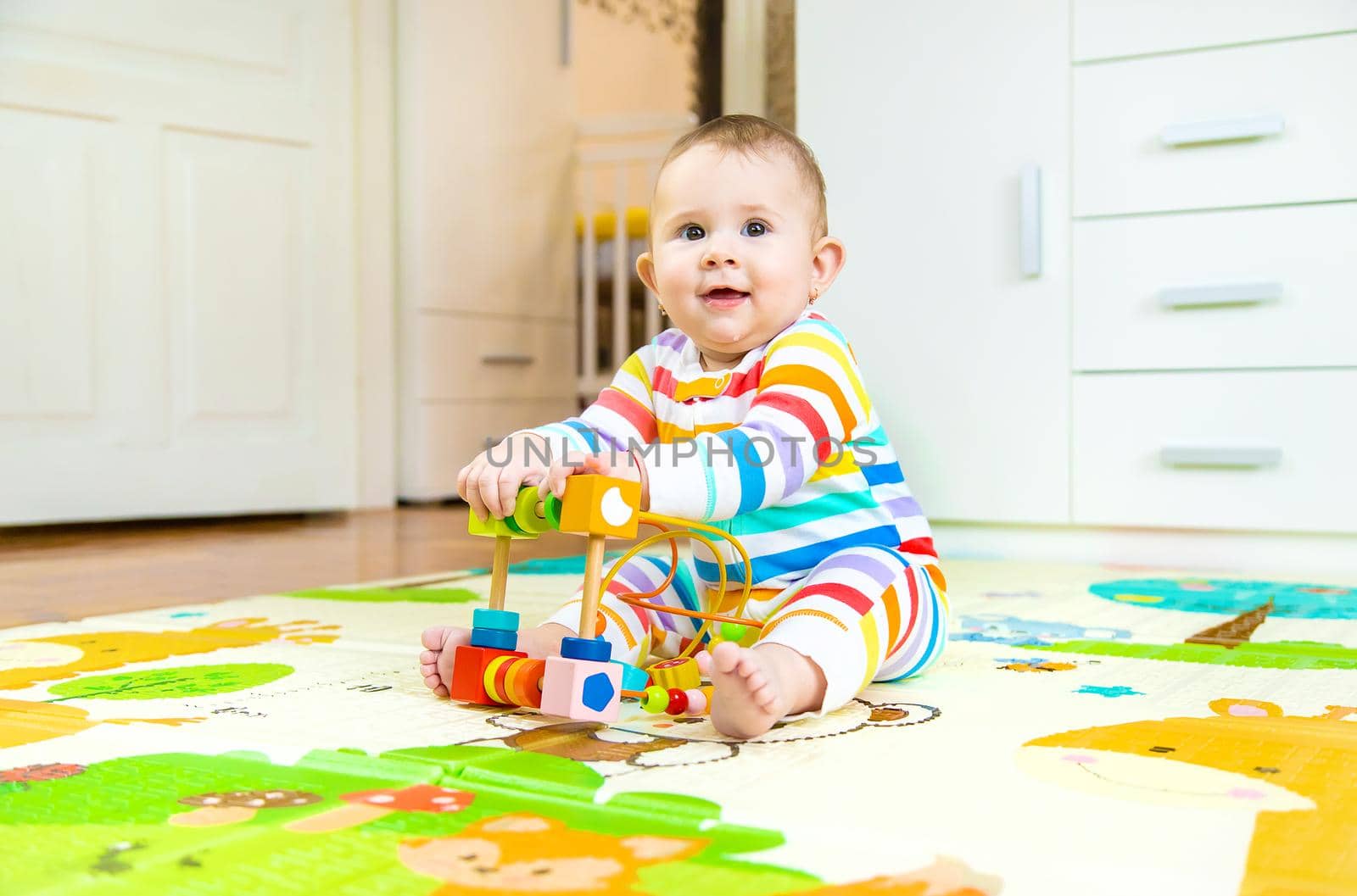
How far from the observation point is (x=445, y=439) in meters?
3.04

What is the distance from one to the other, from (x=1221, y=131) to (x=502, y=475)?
1367mm

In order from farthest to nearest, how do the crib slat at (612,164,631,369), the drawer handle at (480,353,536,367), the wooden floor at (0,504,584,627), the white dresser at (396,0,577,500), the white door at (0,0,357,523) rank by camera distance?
the crib slat at (612,164,631,369)
the drawer handle at (480,353,536,367)
the white dresser at (396,0,577,500)
the white door at (0,0,357,523)
the wooden floor at (0,504,584,627)

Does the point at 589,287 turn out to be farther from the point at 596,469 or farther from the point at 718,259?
the point at 596,469

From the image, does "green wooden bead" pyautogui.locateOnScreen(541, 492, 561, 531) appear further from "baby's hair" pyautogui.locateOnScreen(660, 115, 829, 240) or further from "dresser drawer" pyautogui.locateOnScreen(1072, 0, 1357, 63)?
"dresser drawer" pyautogui.locateOnScreen(1072, 0, 1357, 63)

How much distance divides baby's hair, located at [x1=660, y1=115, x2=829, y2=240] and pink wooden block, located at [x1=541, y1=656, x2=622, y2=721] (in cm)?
41

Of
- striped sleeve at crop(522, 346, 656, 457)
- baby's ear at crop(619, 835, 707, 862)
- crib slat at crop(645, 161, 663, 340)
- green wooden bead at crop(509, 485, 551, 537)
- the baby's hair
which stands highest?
crib slat at crop(645, 161, 663, 340)

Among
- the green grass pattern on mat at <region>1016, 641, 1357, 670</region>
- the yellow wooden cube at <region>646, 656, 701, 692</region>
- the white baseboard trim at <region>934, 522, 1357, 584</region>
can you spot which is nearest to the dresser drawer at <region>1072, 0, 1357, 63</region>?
the white baseboard trim at <region>934, 522, 1357, 584</region>

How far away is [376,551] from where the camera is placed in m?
1.99

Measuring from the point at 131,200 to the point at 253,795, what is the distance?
2.04 metres

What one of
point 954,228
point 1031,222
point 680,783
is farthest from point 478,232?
point 680,783

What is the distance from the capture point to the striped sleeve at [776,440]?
2.53ft

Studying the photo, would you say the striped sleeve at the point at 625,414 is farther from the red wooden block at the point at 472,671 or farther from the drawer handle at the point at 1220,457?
the drawer handle at the point at 1220,457

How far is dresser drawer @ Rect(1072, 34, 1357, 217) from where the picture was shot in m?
1.67

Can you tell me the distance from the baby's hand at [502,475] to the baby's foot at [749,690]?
16 centimetres
